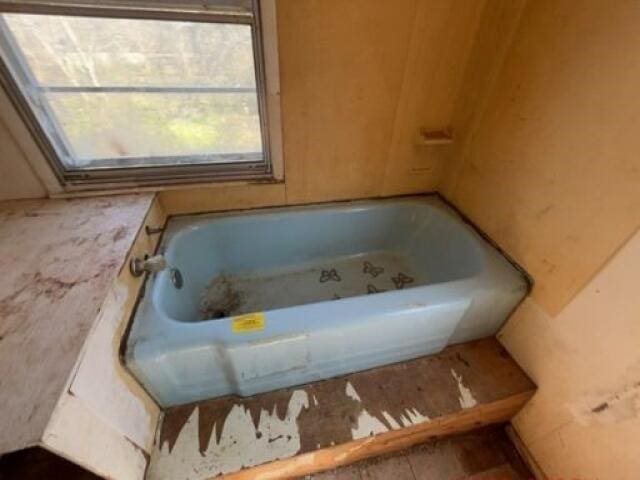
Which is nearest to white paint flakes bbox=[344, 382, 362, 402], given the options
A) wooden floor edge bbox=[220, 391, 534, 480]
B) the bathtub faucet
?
wooden floor edge bbox=[220, 391, 534, 480]

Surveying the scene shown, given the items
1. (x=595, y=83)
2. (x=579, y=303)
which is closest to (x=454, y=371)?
(x=579, y=303)

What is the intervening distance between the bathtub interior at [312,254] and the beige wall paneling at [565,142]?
0.24 meters

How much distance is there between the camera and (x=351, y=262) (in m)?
1.58

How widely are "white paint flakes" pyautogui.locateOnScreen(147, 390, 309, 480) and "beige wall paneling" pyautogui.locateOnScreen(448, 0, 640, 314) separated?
939 millimetres

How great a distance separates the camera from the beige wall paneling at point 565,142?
0.71 m

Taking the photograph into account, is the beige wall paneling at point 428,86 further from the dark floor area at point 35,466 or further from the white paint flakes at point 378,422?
the dark floor area at point 35,466

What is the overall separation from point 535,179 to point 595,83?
292 mm

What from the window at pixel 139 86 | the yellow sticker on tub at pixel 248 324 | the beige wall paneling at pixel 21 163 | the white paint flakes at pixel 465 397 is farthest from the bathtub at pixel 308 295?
the beige wall paneling at pixel 21 163

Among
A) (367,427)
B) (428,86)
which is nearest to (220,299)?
(367,427)

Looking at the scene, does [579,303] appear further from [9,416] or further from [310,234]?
[9,416]

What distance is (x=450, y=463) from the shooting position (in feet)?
3.39

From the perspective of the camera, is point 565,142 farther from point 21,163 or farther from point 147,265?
point 21,163

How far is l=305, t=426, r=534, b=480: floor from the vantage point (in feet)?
3.28

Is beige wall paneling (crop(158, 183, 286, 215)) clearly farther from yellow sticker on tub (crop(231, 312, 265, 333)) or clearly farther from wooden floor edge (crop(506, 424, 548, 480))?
wooden floor edge (crop(506, 424, 548, 480))
